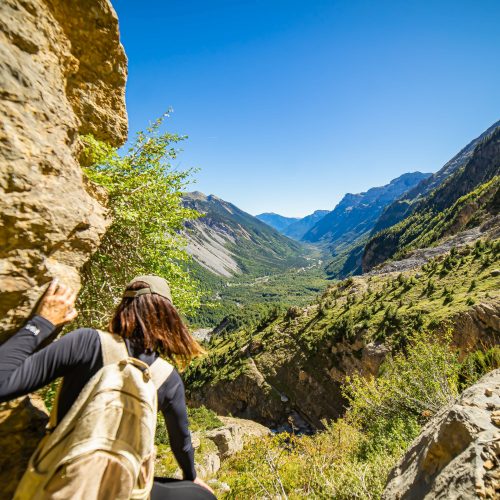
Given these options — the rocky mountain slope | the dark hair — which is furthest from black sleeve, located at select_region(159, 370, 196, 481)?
the rocky mountain slope

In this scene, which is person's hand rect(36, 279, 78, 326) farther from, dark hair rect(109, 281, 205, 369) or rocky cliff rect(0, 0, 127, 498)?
dark hair rect(109, 281, 205, 369)

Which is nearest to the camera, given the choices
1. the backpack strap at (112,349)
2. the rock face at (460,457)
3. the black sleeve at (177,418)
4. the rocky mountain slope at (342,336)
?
the backpack strap at (112,349)

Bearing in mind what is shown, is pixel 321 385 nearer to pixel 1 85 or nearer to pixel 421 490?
pixel 421 490

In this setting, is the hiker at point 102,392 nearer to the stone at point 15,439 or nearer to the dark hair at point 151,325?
the dark hair at point 151,325

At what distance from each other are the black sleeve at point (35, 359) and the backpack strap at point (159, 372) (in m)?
0.49

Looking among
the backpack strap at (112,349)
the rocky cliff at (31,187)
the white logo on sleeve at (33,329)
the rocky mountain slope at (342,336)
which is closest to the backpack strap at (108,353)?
the backpack strap at (112,349)

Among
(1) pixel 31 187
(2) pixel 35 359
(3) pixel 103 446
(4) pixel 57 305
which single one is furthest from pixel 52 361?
(1) pixel 31 187

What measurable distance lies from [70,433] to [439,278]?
41012mm

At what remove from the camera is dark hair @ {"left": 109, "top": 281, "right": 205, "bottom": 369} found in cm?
239

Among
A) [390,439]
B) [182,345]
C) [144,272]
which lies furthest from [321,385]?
[182,345]

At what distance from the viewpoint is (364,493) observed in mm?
6082

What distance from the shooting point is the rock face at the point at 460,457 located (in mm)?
3516

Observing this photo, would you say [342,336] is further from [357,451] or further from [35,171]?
[35,171]

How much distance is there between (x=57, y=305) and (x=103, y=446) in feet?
4.72
